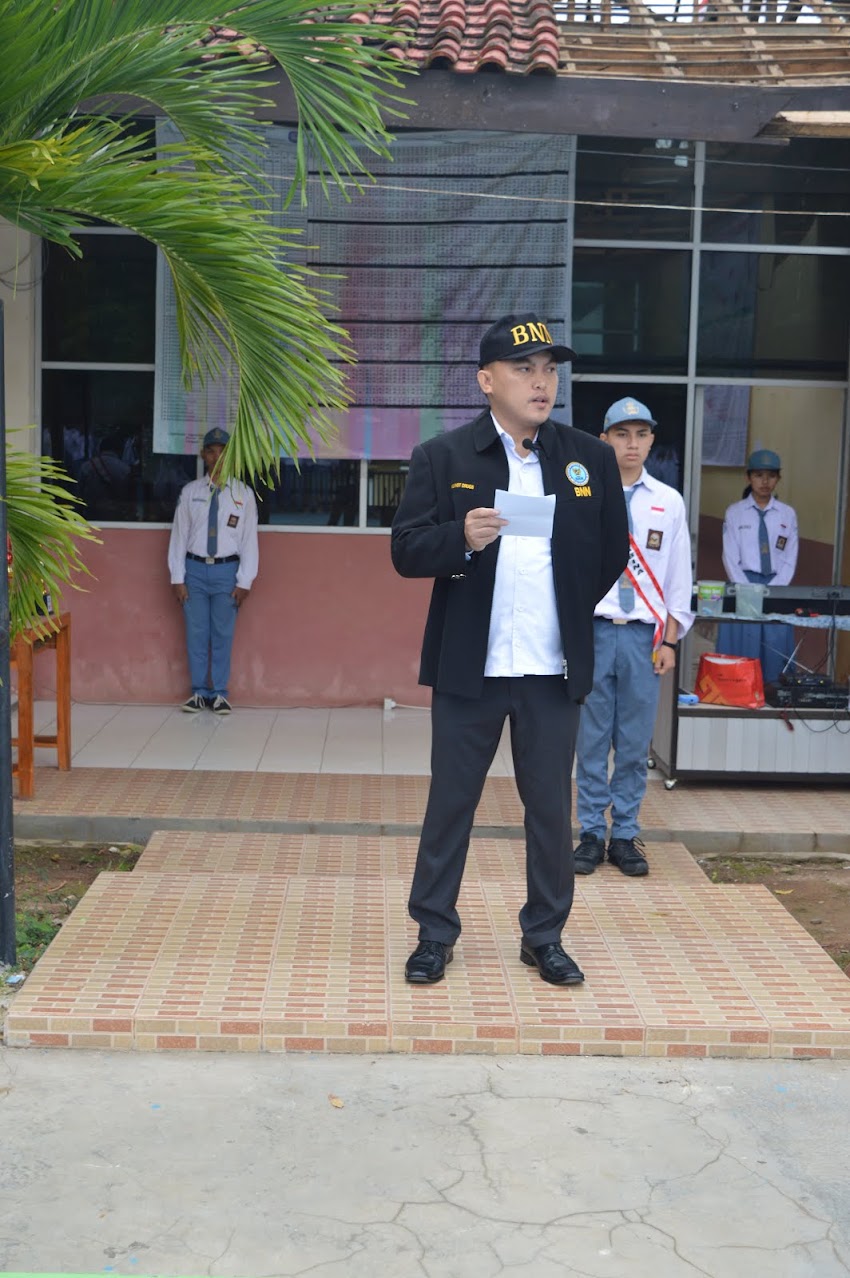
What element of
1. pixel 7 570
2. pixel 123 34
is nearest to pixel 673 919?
pixel 7 570

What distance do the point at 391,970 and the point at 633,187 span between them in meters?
6.76

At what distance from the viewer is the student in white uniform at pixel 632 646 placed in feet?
20.5

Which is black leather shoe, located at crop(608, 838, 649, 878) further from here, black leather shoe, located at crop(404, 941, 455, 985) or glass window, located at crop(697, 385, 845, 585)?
glass window, located at crop(697, 385, 845, 585)

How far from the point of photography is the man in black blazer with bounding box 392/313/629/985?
15.3ft

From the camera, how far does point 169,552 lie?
9930mm

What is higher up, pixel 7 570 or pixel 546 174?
pixel 546 174

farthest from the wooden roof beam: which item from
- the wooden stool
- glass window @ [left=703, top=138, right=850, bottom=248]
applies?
the wooden stool

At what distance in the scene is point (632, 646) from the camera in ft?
20.5

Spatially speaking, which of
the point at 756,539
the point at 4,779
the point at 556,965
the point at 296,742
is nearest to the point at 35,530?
the point at 4,779

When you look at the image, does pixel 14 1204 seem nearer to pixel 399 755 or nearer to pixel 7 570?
pixel 7 570

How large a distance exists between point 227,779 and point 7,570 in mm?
3272

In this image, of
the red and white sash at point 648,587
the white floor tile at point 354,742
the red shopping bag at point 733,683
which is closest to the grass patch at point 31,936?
the red and white sash at point 648,587

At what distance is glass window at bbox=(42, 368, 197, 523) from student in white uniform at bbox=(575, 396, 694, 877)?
15.2 ft

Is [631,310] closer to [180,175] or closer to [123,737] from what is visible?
[123,737]
